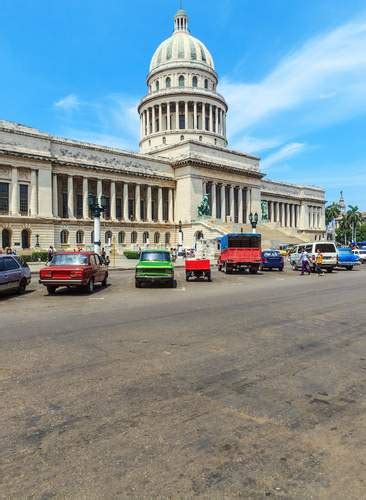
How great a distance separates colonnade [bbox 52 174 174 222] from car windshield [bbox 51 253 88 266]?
130 ft

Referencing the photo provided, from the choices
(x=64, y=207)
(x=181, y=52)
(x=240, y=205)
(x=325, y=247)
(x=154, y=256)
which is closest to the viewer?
(x=154, y=256)

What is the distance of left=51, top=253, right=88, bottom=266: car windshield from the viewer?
1622cm

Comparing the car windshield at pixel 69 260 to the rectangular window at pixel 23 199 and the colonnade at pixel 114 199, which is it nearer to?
the colonnade at pixel 114 199

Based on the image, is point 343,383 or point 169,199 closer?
point 343,383

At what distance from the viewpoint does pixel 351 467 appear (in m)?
3.42

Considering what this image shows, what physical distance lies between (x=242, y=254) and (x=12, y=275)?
52.1 feet

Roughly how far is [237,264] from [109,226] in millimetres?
37412

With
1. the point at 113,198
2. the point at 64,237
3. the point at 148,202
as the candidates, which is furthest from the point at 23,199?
the point at 148,202

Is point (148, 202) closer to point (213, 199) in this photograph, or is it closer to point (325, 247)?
point (213, 199)

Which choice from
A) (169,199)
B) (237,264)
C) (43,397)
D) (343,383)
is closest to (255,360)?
(343,383)

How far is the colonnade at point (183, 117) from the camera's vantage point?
82.2 m

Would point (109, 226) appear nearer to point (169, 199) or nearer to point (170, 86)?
point (169, 199)

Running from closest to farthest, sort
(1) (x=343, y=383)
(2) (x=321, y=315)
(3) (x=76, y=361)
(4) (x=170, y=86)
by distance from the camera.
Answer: (1) (x=343, y=383), (3) (x=76, y=361), (2) (x=321, y=315), (4) (x=170, y=86)

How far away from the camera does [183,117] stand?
83.1 metres
